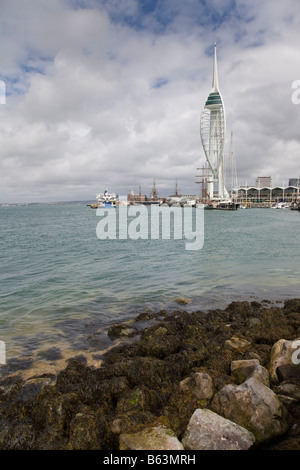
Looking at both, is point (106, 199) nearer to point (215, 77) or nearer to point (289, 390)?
point (215, 77)

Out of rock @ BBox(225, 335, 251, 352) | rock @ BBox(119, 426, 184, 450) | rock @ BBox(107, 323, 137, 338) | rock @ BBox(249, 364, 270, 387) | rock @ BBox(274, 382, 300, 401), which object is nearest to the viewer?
rock @ BBox(119, 426, 184, 450)

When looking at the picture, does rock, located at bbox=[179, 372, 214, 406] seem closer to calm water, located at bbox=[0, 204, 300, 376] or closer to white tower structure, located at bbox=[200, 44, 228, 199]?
calm water, located at bbox=[0, 204, 300, 376]

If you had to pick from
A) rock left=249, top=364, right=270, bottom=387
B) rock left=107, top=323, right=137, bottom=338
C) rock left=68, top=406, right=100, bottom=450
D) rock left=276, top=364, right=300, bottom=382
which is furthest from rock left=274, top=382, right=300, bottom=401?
rock left=107, top=323, right=137, bottom=338

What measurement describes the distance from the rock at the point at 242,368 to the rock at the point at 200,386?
31.1 inches

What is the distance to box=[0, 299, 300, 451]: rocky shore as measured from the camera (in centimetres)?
423

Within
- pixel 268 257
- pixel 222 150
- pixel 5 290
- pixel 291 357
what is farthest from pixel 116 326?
pixel 222 150

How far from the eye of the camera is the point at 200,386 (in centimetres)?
525

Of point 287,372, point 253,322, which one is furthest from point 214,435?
point 253,322

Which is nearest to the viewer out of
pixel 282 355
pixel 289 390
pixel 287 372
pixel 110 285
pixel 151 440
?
pixel 151 440

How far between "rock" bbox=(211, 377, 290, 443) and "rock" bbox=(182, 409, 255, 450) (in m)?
→ 0.19

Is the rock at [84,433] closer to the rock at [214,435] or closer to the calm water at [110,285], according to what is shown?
the rock at [214,435]

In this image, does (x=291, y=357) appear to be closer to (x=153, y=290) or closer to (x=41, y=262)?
(x=153, y=290)

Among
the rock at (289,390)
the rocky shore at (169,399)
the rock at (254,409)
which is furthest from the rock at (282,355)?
the rock at (254,409)

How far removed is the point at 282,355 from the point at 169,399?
258cm
